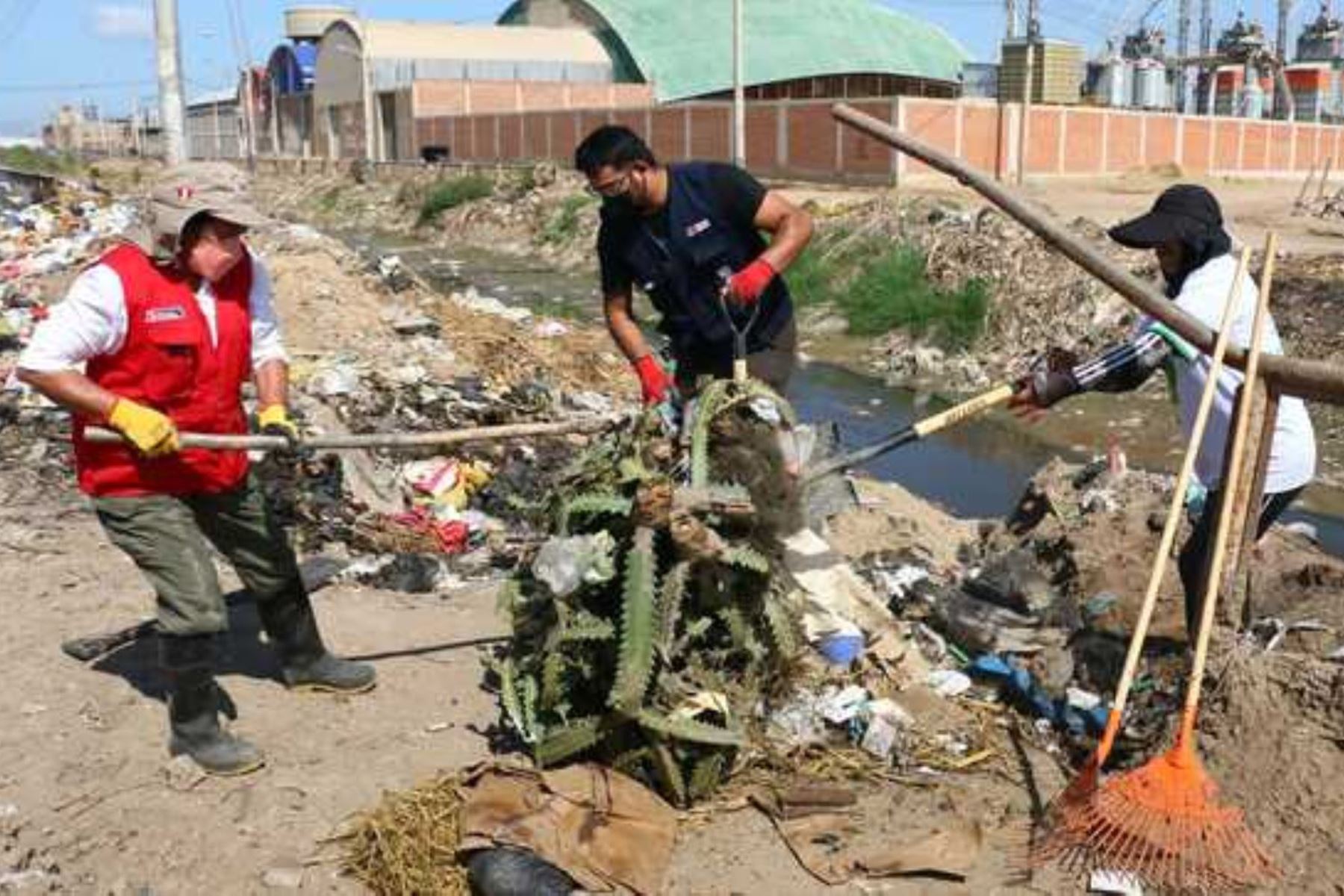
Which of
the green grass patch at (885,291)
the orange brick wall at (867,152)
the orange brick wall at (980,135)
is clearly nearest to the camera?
the green grass patch at (885,291)

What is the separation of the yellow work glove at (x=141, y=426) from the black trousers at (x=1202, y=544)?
9.74ft

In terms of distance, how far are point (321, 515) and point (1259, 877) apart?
15.0 feet

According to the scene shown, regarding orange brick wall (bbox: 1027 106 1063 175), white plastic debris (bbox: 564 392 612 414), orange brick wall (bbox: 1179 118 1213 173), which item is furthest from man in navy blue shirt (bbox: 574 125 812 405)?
orange brick wall (bbox: 1179 118 1213 173)

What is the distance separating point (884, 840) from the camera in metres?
3.44

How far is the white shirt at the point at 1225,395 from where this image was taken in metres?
3.61

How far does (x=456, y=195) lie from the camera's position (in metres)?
32.4

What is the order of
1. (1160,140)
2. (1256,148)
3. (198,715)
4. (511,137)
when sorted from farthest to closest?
(511,137) → (1256,148) → (1160,140) → (198,715)

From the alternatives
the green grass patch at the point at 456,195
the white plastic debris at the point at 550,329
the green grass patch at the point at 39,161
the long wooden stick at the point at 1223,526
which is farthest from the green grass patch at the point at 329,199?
the long wooden stick at the point at 1223,526

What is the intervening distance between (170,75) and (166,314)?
16.9 metres

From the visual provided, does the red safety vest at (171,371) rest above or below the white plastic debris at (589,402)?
above

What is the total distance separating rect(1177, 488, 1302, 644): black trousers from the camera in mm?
3691

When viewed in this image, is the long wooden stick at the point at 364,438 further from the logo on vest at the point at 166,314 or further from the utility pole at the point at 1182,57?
the utility pole at the point at 1182,57

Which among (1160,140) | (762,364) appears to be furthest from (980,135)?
(762,364)

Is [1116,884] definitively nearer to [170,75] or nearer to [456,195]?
[170,75]
